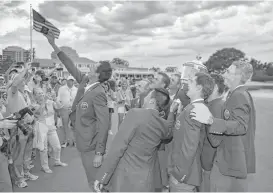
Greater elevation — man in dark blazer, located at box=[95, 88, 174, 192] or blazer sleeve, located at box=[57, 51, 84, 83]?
blazer sleeve, located at box=[57, 51, 84, 83]

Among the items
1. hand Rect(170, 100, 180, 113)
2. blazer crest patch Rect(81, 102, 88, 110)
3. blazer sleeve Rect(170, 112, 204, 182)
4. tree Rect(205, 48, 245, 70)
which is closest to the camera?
blazer sleeve Rect(170, 112, 204, 182)

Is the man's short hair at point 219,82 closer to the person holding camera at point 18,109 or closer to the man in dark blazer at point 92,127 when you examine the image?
the man in dark blazer at point 92,127

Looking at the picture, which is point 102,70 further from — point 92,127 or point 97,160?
point 97,160

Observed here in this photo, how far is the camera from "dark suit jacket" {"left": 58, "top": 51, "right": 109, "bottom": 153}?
11.3 feet

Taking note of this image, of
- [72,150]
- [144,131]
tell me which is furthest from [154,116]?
[72,150]

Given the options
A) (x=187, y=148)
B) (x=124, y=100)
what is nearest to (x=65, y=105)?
(x=124, y=100)

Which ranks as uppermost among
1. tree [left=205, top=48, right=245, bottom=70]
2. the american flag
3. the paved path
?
tree [left=205, top=48, right=245, bottom=70]

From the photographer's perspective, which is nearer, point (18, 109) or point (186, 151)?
point (186, 151)

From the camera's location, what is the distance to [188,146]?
2.44 metres

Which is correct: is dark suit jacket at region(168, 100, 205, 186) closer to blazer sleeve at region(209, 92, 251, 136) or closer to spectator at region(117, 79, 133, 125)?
blazer sleeve at region(209, 92, 251, 136)

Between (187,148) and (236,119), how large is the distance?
76cm

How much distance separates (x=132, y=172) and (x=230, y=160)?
1152 millimetres

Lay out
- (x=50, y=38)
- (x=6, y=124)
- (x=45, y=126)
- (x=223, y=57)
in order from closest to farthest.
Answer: (x=6, y=124)
(x=50, y=38)
(x=45, y=126)
(x=223, y=57)

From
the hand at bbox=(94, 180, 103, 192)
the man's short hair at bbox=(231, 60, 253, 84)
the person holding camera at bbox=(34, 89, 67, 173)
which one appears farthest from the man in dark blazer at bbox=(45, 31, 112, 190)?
the person holding camera at bbox=(34, 89, 67, 173)
